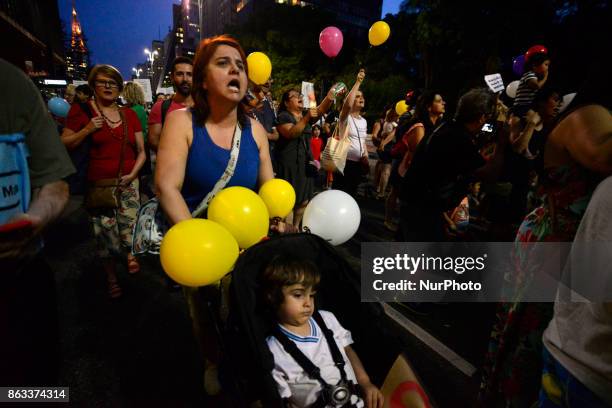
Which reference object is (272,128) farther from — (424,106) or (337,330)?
(337,330)

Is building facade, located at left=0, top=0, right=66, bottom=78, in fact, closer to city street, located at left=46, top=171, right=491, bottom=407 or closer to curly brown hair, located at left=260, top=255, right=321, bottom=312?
city street, located at left=46, top=171, right=491, bottom=407

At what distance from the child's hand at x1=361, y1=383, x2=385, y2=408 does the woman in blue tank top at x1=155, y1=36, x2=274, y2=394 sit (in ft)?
3.26

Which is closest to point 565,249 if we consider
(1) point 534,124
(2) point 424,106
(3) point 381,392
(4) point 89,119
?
(3) point 381,392

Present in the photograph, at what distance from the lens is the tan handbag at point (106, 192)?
10.3ft

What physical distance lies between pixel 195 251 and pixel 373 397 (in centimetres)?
114

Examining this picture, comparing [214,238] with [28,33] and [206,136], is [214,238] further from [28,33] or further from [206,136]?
[28,33]

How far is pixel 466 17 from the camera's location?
56.2 ft

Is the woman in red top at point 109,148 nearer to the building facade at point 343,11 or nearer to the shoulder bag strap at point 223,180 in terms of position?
the shoulder bag strap at point 223,180

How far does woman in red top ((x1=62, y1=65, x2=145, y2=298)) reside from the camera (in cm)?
303

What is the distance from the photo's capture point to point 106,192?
3.15 m

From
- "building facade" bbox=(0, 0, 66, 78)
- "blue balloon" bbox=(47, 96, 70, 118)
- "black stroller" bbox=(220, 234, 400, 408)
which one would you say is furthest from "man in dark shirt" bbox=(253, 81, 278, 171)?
"building facade" bbox=(0, 0, 66, 78)

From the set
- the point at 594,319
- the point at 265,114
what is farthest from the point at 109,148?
the point at 594,319

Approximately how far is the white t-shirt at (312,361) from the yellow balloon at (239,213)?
546 millimetres

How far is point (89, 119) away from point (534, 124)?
4.00 meters
